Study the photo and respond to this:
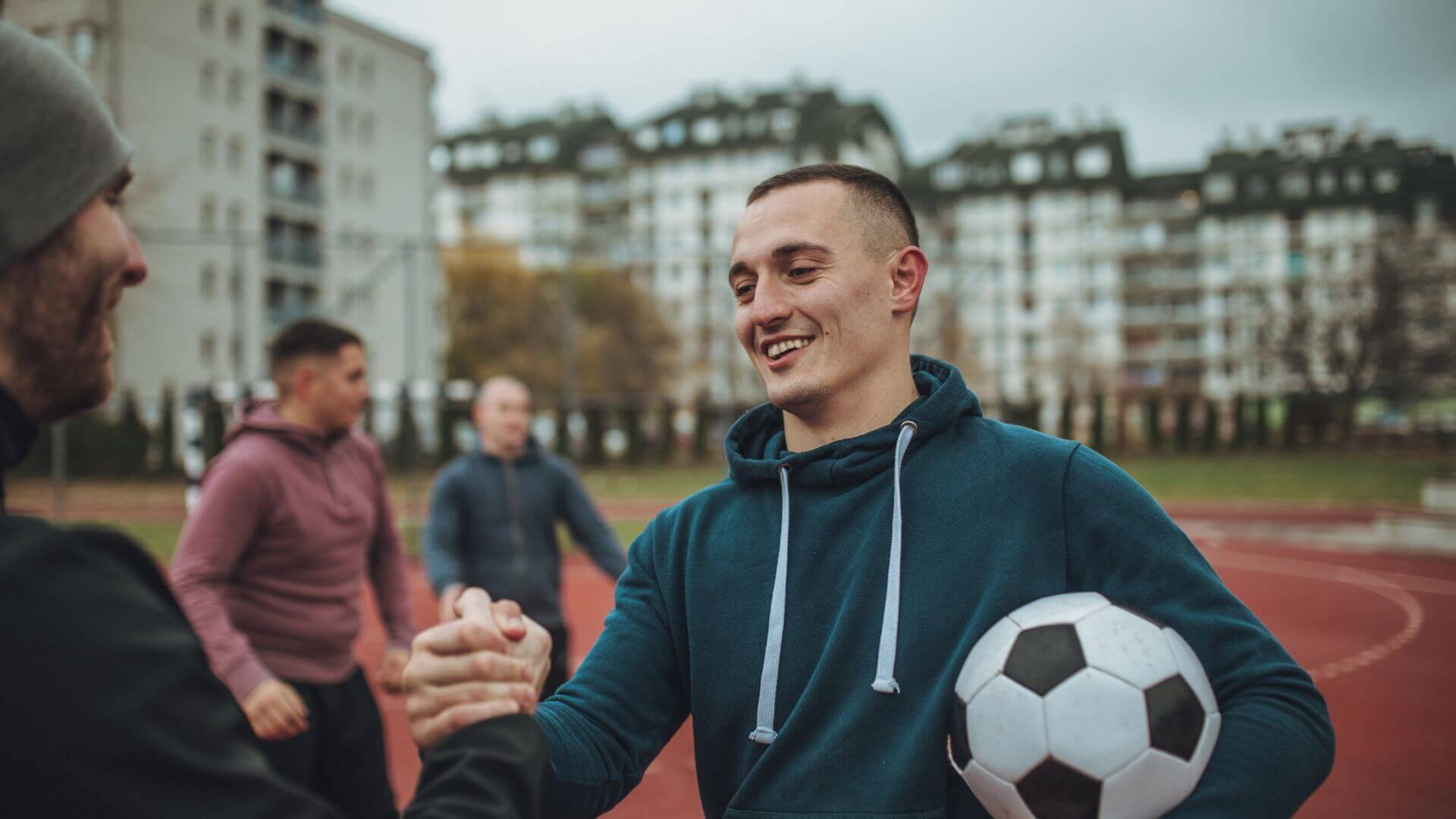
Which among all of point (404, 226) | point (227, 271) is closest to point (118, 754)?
point (227, 271)

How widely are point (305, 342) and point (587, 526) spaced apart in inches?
70.8

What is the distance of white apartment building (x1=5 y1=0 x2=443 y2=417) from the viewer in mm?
32406

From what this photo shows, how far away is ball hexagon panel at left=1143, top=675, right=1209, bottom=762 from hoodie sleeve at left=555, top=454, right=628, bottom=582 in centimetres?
376

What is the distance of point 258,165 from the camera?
41031mm

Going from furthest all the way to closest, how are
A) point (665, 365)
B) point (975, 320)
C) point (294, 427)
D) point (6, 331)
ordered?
point (975, 320), point (665, 365), point (294, 427), point (6, 331)

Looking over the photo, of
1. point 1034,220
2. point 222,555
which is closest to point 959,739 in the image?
point 222,555

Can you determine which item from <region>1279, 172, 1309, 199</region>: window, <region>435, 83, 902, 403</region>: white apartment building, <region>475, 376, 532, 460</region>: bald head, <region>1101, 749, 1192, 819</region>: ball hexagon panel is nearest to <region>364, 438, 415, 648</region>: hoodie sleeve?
<region>475, 376, 532, 460</region>: bald head

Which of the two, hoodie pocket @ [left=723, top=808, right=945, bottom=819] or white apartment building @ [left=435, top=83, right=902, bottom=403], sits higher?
white apartment building @ [left=435, top=83, right=902, bottom=403]

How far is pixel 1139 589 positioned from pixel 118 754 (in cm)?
156

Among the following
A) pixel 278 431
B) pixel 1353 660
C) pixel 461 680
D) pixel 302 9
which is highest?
pixel 302 9

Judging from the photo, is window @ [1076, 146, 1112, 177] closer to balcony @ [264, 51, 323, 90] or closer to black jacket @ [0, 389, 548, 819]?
balcony @ [264, 51, 323, 90]

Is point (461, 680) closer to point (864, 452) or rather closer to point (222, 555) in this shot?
point (864, 452)

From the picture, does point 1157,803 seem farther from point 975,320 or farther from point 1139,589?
point 975,320

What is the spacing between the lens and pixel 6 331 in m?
1.16
